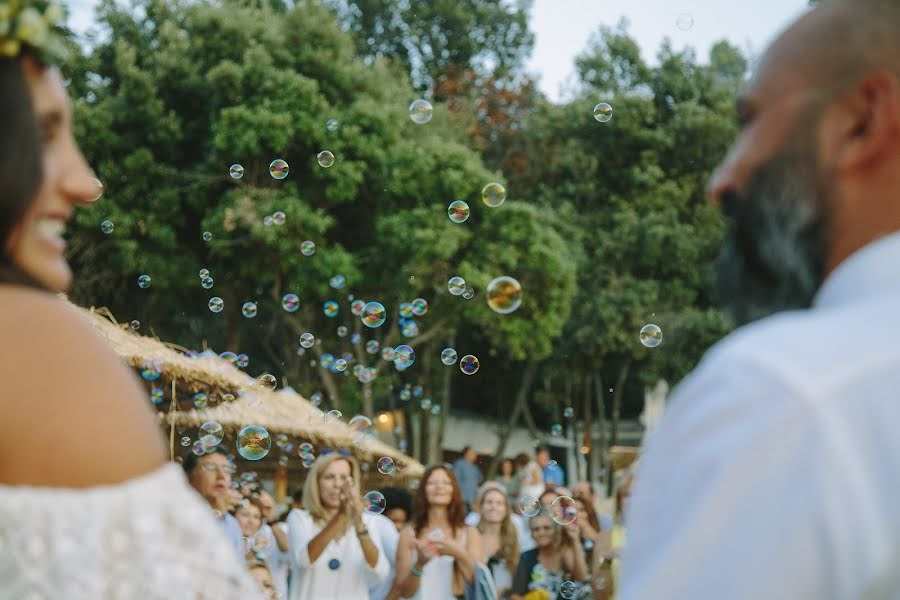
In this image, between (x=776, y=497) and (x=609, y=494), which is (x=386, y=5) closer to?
(x=609, y=494)

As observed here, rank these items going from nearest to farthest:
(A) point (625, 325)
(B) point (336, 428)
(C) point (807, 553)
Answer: (C) point (807, 553) → (B) point (336, 428) → (A) point (625, 325)

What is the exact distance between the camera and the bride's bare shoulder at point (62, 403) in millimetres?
1223

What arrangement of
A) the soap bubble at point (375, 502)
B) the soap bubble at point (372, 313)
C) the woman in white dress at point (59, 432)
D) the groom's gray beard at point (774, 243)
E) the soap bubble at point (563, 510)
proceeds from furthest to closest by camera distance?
1. the soap bubble at point (372, 313)
2. the soap bubble at point (375, 502)
3. the soap bubble at point (563, 510)
4. the woman in white dress at point (59, 432)
5. the groom's gray beard at point (774, 243)

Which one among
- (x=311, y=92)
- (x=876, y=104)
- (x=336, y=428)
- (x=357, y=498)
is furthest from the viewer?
(x=311, y=92)

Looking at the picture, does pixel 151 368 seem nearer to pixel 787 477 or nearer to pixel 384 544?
pixel 384 544

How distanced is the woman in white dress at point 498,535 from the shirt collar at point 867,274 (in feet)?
22.8

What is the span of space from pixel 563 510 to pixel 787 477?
6724mm

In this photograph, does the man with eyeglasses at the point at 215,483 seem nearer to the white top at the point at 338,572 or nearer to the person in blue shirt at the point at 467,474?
the white top at the point at 338,572

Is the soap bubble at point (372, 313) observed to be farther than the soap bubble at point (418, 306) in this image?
No

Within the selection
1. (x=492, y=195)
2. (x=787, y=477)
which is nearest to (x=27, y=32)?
(x=787, y=477)

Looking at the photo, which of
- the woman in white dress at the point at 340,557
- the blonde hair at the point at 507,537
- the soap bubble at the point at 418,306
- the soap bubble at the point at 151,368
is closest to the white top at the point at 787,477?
the woman in white dress at the point at 340,557

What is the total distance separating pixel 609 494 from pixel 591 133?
334 inches

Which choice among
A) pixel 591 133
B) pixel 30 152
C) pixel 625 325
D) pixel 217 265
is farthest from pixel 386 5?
pixel 30 152

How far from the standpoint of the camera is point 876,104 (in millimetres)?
1089
